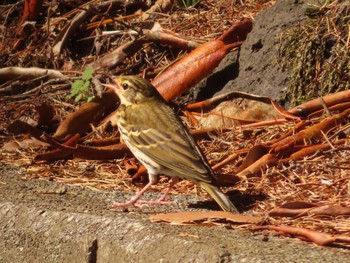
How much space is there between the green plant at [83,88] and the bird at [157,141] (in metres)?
0.55

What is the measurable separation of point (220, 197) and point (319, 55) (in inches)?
81.2

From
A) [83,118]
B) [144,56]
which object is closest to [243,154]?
[83,118]

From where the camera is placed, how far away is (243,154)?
21.5 ft

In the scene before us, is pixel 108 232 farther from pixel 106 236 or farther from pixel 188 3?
pixel 188 3

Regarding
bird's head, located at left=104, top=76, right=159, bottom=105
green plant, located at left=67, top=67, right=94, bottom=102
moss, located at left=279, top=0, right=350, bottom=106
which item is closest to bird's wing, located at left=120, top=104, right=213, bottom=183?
bird's head, located at left=104, top=76, right=159, bottom=105

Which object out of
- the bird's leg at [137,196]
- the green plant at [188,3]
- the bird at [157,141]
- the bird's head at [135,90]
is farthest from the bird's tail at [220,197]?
the green plant at [188,3]

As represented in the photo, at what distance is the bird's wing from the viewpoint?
580cm

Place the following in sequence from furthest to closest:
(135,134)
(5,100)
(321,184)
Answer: (5,100), (135,134), (321,184)

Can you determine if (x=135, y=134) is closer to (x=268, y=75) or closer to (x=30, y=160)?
(x=30, y=160)

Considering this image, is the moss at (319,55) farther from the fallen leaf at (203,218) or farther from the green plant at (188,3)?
the fallen leaf at (203,218)

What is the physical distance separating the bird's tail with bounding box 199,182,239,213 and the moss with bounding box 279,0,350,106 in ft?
5.66

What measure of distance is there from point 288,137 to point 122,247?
1967mm

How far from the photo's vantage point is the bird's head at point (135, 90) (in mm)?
6793

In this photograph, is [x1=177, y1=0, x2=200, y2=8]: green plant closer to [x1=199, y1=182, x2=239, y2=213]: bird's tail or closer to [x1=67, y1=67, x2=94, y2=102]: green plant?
[x1=67, y1=67, x2=94, y2=102]: green plant
